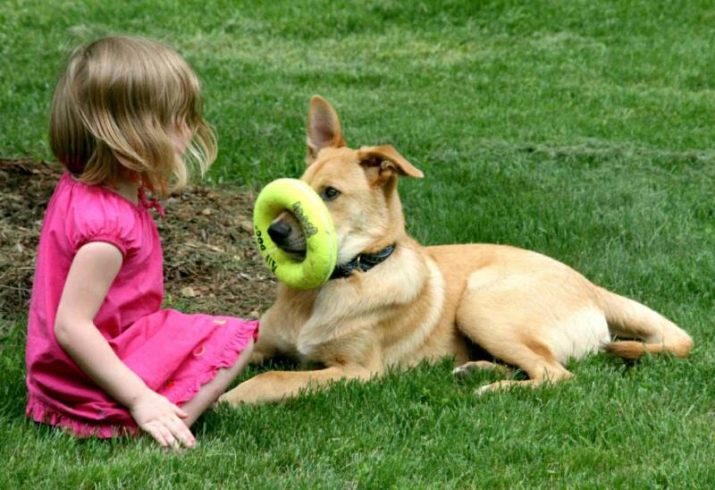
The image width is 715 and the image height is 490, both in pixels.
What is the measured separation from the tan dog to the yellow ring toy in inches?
3.1

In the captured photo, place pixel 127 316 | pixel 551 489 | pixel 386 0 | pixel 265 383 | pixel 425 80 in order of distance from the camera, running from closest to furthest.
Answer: pixel 551 489
pixel 127 316
pixel 265 383
pixel 425 80
pixel 386 0

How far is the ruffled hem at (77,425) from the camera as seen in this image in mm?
4512

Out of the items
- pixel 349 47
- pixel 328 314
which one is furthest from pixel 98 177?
pixel 349 47

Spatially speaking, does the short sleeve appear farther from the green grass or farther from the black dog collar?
the black dog collar

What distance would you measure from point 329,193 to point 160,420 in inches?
69.1

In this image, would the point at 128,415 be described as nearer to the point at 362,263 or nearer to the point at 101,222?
the point at 101,222

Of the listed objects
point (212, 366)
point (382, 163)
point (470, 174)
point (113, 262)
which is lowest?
point (470, 174)

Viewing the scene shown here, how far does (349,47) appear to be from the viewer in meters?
14.5

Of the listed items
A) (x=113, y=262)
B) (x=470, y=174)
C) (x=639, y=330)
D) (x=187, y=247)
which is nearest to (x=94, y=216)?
(x=113, y=262)

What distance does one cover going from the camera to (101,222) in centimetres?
431

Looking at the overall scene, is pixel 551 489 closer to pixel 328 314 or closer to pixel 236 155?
pixel 328 314

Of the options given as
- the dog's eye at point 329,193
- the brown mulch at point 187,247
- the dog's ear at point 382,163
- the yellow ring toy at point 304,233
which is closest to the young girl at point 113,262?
the yellow ring toy at point 304,233

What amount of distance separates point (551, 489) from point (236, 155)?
552 centimetres

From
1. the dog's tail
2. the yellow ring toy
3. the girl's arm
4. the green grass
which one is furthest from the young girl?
the dog's tail
